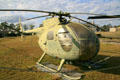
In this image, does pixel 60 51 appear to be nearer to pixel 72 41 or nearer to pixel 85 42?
pixel 72 41

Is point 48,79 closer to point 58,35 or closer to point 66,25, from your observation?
point 58,35

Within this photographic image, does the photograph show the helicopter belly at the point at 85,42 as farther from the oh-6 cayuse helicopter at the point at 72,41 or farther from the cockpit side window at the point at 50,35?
the cockpit side window at the point at 50,35

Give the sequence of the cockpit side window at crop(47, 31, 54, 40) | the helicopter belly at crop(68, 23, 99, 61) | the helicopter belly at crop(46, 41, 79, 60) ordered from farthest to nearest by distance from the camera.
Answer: the cockpit side window at crop(47, 31, 54, 40)
the helicopter belly at crop(46, 41, 79, 60)
the helicopter belly at crop(68, 23, 99, 61)

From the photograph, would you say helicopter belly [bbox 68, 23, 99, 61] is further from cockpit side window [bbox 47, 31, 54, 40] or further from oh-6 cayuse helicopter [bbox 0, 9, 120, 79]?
cockpit side window [bbox 47, 31, 54, 40]

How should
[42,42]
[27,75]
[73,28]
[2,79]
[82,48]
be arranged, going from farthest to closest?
[42,42], [27,75], [2,79], [73,28], [82,48]

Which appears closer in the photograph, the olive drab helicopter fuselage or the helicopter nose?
the olive drab helicopter fuselage

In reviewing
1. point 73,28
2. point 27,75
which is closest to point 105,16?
point 73,28

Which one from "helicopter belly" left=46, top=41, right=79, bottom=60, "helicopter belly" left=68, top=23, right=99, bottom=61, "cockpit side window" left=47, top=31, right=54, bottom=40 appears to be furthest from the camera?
"cockpit side window" left=47, top=31, right=54, bottom=40

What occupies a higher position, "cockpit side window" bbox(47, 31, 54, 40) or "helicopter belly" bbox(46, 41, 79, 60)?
"cockpit side window" bbox(47, 31, 54, 40)

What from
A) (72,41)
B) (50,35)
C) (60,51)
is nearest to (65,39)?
(72,41)

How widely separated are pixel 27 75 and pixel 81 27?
411 cm

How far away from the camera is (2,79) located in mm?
6449

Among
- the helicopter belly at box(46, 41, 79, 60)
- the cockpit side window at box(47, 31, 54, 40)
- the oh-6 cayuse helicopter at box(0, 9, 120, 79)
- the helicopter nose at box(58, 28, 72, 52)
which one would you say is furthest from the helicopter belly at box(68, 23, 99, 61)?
the cockpit side window at box(47, 31, 54, 40)

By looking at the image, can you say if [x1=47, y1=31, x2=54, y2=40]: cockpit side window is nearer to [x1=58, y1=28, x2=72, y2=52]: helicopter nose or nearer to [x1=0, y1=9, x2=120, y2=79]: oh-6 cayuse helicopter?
[x1=0, y1=9, x2=120, y2=79]: oh-6 cayuse helicopter
